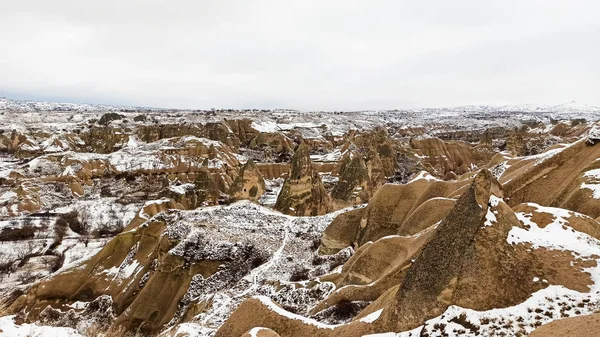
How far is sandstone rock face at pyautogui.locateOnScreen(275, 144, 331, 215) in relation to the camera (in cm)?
5041

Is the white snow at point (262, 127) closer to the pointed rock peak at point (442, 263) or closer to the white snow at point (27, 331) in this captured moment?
the white snow at point (27, 331)

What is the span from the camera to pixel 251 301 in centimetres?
1931

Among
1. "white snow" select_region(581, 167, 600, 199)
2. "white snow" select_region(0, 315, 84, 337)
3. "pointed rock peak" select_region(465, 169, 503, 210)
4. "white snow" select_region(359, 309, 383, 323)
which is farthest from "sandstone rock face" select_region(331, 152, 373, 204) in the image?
"white snow" select_region(0, 315, 84, 337)

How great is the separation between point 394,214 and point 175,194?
136 ft

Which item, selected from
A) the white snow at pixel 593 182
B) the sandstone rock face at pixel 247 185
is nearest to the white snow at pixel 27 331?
the white snow at pixel 593 182

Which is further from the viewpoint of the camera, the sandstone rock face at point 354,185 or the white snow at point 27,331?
the sandstone rock face at point 354,185

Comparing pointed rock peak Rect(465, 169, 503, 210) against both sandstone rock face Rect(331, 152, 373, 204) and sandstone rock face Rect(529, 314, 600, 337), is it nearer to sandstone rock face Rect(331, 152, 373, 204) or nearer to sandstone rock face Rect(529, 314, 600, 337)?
sandstone rock face Rect(529, 314, 600, 337)

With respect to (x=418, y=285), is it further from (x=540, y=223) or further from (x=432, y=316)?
(x=540, y=223)

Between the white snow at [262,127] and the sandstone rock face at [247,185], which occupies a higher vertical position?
the white snow at [262,127]

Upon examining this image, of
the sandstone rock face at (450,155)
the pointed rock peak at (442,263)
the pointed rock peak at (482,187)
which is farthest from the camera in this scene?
the sandstone rock face at (450,155)

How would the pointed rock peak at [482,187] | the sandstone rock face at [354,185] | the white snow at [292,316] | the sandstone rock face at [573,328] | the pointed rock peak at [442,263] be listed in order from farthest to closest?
1. the sandstone rock face at [354,185]
2. the white snow at [292,316]
3. the pointed rock peak at [482,187]
4. the pointed rock peak at [442,263]
5. the sandstone rock face at [573,328]

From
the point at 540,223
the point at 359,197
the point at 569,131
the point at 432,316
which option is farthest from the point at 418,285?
the point at 569,131

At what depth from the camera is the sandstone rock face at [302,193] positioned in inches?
1984

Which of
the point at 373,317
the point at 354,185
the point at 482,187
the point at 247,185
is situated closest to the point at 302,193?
the point at 354,185
